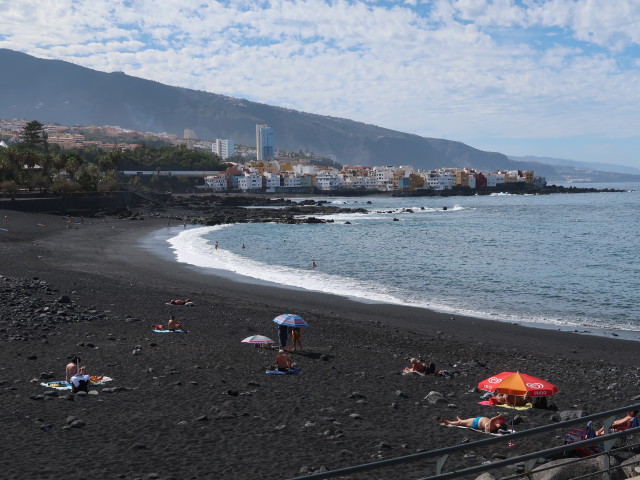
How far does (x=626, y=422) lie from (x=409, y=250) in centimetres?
3146

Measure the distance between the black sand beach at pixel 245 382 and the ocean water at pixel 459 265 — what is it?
3036 millimetres

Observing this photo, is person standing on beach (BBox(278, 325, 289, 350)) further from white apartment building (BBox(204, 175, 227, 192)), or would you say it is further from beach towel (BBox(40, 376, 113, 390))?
white apartment building (BBox(204, 175, 227, 192))

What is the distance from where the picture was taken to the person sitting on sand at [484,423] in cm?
911

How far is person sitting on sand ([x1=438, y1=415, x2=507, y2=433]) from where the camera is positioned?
29.9ft

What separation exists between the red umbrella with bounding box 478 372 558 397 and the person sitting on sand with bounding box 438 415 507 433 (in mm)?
922

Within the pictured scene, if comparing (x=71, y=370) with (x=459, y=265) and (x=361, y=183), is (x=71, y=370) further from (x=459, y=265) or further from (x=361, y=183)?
(x=361, y=183)

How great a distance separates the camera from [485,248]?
42531 mm

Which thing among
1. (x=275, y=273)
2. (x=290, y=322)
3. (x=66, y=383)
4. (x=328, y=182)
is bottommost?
(x=275, y=273)

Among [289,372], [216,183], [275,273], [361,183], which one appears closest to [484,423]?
[289,372]

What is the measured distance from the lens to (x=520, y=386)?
10078 mm

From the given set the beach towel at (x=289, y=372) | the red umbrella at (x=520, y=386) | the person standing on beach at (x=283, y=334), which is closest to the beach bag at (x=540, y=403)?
the red umbrella at (x=520, y=386)

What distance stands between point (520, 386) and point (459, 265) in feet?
77.8

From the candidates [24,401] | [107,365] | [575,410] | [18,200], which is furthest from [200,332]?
[18,200]

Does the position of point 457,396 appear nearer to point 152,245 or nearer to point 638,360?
point 638,360
